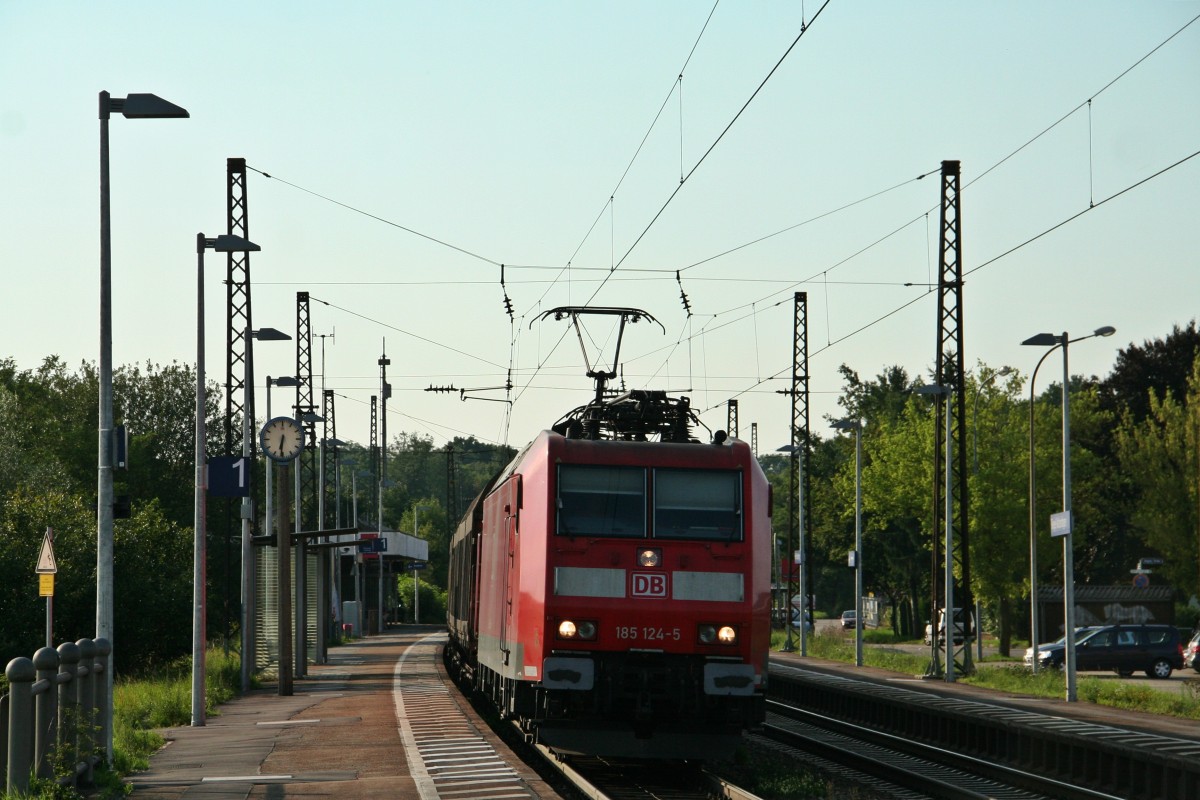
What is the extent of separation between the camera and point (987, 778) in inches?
674

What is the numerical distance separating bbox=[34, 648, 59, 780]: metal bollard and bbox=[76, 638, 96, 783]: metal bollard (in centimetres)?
52

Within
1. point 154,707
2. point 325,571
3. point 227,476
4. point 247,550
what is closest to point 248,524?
point 247,550

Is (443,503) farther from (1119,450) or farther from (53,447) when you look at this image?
(1119,450)

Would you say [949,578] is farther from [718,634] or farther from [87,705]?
[87,705]

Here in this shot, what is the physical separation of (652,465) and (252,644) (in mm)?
16372

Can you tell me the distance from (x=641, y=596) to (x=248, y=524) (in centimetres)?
1398

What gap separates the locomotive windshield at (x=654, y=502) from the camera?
594 inches

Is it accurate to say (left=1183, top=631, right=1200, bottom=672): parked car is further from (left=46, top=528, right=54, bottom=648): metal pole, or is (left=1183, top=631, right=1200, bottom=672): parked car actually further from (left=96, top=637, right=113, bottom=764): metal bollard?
(left=96, top=637, right=113, bottom=764): metal bollard

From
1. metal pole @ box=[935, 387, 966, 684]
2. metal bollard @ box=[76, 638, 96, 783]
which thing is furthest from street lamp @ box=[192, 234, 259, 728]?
metal pole @ box=[935, 387, 966, 684]

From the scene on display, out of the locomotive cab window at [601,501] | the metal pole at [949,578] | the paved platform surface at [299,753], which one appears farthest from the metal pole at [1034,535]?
the locomotive cab window at [601,501]

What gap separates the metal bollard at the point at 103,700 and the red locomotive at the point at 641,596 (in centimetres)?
400

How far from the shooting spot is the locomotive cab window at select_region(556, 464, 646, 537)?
15.0 metres

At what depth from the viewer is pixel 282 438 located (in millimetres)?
26953

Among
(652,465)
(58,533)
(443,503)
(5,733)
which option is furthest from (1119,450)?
(443,503)
